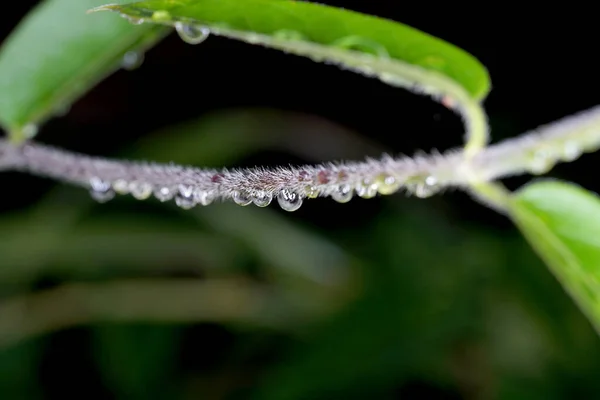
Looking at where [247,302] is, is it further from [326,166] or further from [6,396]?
[326,166]

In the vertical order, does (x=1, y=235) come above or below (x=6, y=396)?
above

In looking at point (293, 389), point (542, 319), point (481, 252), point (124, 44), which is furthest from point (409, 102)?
point (124, 44)

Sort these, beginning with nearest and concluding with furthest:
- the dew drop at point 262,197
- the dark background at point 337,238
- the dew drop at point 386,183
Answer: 1. the dew drop at point 262,197
2. the dew drop at point 386,183
3. the dark background at point 337,238

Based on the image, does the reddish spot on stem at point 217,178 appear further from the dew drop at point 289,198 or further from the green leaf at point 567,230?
the green leaf at point 567,230

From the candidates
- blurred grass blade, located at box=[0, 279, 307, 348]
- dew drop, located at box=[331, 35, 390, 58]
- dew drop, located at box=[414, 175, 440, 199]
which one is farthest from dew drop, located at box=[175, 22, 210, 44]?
blurred grass blade, located at box=[0, 279, 307, 348]

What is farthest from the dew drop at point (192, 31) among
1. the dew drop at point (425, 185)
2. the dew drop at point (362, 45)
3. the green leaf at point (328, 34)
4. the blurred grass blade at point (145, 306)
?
the blurred grass blade at point (145, 306)

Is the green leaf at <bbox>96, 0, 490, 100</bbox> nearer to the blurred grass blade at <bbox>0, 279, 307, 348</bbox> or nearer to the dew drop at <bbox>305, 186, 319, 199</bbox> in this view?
the dew drop at <bbox>305, 186, 319, 199</bbox>
